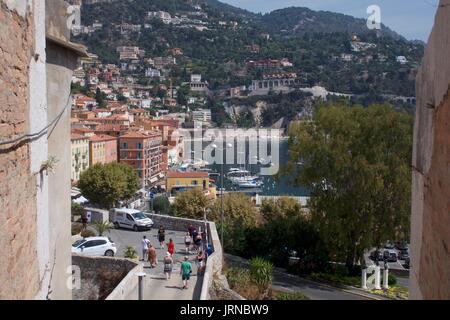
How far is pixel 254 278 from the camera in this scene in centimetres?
1527

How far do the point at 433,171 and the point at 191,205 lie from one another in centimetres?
2335

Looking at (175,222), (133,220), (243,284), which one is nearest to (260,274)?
(243,284)

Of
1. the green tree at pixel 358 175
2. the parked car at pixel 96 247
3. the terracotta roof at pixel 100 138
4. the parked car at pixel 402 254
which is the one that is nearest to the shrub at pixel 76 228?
the parked car at pixel 96 247

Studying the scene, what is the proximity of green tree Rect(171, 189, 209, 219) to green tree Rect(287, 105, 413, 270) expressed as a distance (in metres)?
6.95

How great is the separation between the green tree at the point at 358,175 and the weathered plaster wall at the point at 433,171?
49.6ft

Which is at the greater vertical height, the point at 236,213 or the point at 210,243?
the point at 210,243

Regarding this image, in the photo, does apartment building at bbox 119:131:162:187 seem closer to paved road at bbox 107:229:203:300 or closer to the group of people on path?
paved road at bbox 107:229:203:300

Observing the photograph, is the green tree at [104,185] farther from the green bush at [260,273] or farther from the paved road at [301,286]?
the green bush at [260,273]

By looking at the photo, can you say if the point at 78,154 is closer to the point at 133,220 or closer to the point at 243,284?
the point at 133,220

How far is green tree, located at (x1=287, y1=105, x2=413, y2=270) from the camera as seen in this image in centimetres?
2086

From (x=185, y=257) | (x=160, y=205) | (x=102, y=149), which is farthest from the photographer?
(x=102, y=149)

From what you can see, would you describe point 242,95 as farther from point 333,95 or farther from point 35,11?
point 35,11

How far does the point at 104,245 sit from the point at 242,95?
182081mm

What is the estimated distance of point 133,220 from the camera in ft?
68.4
